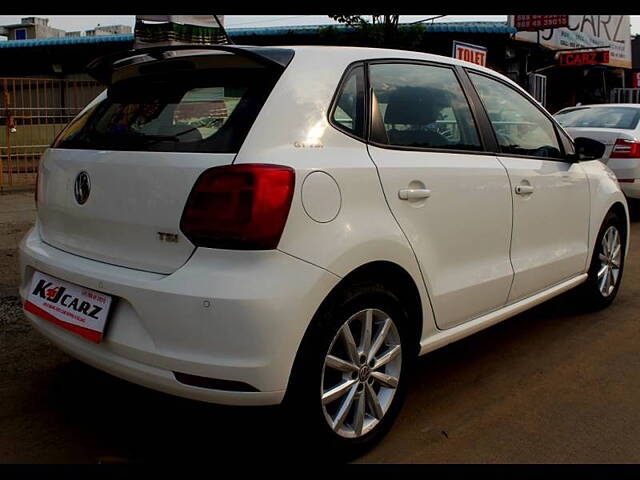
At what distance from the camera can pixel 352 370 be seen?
98.3 inches

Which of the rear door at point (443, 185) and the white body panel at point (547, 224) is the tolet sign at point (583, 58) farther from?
the rear door at point (443, 185)

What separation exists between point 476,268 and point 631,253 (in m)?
4.31

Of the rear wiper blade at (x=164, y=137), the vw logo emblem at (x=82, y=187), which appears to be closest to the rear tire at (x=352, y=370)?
the rear wiper blade at (x=164, y=137)

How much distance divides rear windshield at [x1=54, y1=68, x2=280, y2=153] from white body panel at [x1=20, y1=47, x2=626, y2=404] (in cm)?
6

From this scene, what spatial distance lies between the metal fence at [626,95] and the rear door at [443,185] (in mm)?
25191

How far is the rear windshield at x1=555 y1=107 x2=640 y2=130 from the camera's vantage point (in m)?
8.70

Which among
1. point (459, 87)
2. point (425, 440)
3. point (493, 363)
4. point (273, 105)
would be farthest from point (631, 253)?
point (273, 105)

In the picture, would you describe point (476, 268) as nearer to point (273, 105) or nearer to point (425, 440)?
point (425, 440)

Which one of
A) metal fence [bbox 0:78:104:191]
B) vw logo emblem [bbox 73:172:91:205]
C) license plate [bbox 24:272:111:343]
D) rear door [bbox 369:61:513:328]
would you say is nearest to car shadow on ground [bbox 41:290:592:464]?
license plate [bbox 24:272:111:343]

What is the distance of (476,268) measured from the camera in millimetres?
3072

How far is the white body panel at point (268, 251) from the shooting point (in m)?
2.16

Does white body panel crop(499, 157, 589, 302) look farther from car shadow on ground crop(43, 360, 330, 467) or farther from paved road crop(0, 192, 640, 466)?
car shadow on ground crop(43, 360, 330, 467)

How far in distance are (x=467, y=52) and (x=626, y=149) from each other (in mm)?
3251

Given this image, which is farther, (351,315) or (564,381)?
(564,381)
